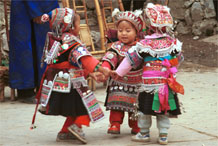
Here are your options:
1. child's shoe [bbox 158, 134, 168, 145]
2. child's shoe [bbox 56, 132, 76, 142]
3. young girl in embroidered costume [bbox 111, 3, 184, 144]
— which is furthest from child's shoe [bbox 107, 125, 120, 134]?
child's shoe [bbox 158, 134, 168, 145]

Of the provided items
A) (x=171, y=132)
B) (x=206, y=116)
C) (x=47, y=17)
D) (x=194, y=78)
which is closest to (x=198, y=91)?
(x=194, y=78)

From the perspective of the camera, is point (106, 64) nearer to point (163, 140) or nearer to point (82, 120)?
point (82, 120)

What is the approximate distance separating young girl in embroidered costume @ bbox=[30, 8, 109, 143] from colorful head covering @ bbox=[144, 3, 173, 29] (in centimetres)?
62

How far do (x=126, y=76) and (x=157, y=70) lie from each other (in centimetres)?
49

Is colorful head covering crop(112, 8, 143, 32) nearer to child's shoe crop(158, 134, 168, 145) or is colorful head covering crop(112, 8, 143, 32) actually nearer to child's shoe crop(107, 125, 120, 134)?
child's shoe crop(107, 125, 120, 134)

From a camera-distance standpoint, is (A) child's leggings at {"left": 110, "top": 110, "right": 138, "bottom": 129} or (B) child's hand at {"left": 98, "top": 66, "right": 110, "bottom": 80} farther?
(A) child's leggings at {"left": 110, "top": 110, "right": 138, "bottom": 129}

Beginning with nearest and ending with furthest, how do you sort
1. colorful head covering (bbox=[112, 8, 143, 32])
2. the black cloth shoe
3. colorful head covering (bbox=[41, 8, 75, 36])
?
colorful head covering (bbox=[41, 8, 75, 36]) → colorful head covering (bbox=[112, 8, 143, 32]) → the black cloth shoe

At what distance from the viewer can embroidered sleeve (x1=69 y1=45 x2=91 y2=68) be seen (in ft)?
13.8

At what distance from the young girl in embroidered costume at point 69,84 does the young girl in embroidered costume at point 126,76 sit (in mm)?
302

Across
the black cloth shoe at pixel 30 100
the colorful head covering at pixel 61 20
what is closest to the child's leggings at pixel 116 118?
the colorful head covering at pixel 61 20

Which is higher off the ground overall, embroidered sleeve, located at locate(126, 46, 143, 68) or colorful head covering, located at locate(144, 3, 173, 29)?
colorful head covering, located at locate(144, 3, 173, 29)

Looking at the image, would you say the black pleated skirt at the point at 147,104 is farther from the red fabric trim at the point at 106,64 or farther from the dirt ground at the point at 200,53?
the dirt ground at the point at 200,53

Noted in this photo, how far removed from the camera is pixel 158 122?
4.28m

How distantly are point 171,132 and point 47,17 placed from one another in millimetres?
1709
